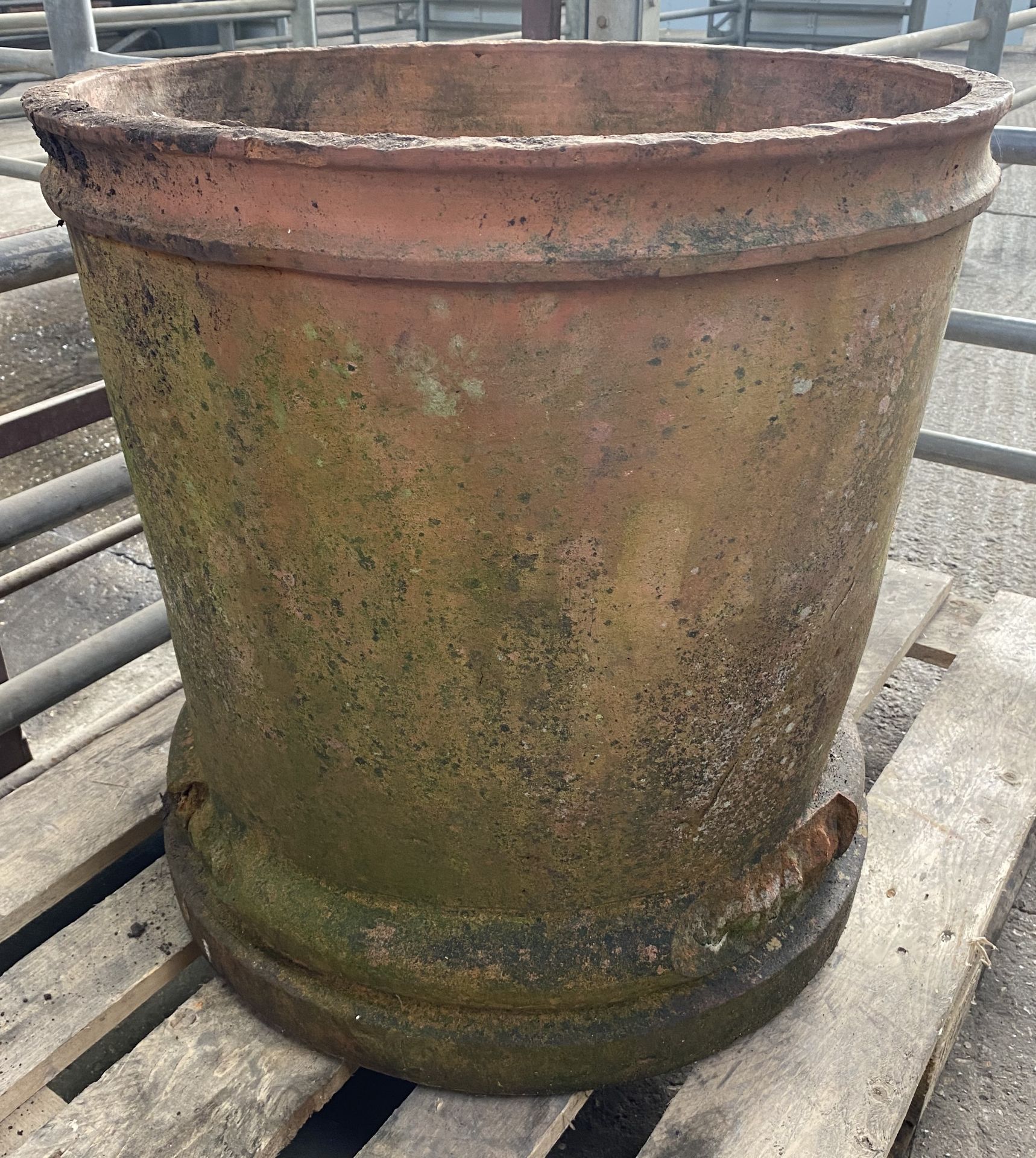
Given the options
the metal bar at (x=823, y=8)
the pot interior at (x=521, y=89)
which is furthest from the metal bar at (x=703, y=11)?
the pot interior at (x=521, y=89)

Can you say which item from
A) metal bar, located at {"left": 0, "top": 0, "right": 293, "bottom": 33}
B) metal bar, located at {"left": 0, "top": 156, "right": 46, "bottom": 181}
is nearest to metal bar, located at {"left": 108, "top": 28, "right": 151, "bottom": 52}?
metal bar, located at {"left": 0, "top": 0, "right": 293, "bottom": 33}

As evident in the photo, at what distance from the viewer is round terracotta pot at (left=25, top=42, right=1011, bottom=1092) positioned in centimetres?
89

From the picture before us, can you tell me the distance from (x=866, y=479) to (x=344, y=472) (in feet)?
1.83

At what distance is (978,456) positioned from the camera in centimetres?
218

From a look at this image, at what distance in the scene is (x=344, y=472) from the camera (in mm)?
997

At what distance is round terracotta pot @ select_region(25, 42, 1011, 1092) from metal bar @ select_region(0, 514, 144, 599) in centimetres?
74

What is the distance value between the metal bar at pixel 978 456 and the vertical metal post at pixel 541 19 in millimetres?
1369

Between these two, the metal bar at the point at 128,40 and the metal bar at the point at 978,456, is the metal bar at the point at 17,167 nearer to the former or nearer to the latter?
the metal bar at the point at 978,456

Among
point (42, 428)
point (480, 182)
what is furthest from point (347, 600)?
point (42, 428)

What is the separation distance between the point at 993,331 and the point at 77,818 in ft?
6.22

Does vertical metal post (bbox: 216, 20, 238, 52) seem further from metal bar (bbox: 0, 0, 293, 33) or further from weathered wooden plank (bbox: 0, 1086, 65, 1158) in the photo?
weathered wooden plank (bbox: 0, 1086, 65, 1158)

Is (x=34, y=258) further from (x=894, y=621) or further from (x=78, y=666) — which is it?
(x=894, y=621)

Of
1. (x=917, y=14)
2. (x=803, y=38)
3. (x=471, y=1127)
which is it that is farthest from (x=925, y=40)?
(x=803, y=38)

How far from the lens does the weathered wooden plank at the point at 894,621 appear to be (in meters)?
1.97
